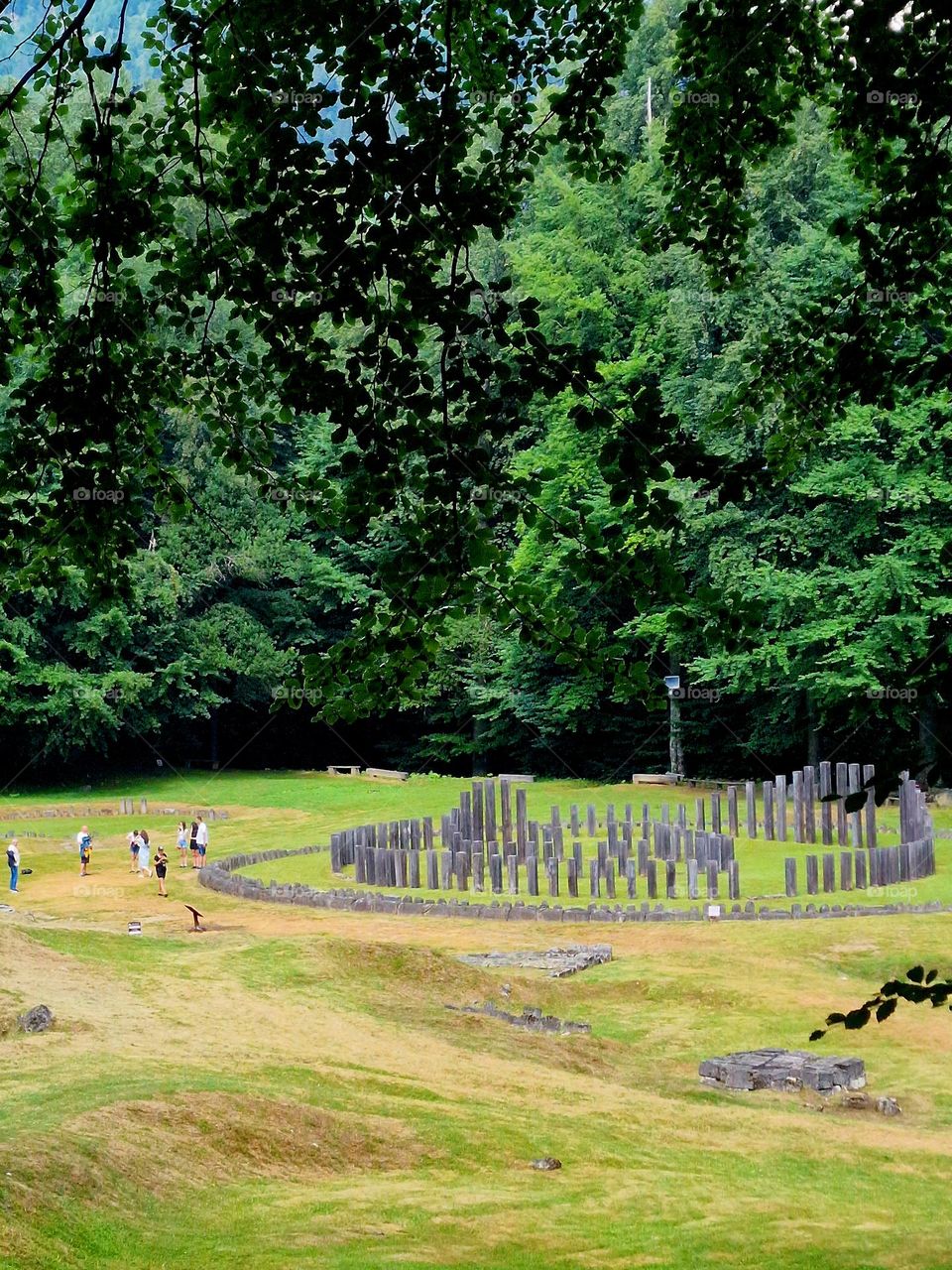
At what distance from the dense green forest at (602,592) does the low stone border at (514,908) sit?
171 inches

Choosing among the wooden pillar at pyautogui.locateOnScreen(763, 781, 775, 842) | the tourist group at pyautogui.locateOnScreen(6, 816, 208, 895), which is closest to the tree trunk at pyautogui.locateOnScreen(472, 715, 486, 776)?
the tourist group at pyautogui.locateOnScreen(6, 816, 208, 895)

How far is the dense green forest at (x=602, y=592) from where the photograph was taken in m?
40.8

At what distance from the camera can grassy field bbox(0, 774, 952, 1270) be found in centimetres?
1120

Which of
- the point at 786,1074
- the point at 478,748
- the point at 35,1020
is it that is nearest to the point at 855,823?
the point at 786,1074

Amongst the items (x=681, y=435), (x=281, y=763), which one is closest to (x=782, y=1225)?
(x=681, y=435)

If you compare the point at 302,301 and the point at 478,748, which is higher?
the point at 302,301

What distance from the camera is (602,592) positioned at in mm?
32656

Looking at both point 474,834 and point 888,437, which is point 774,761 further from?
point 474,834

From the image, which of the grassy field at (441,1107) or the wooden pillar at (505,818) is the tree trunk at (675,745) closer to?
the wooden pillar at (505,818)

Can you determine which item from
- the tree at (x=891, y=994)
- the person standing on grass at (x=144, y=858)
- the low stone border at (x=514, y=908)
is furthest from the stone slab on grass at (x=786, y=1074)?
the person standing on grass at (x=144, y=858)

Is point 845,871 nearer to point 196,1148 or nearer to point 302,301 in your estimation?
Answer: point 196,1148

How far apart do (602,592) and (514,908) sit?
7136mm

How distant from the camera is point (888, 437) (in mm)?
41844

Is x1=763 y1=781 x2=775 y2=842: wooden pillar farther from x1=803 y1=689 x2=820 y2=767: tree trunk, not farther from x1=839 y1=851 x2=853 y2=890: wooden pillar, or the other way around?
x1=803 y1=689 x2=820 y2=767: tree trunk
